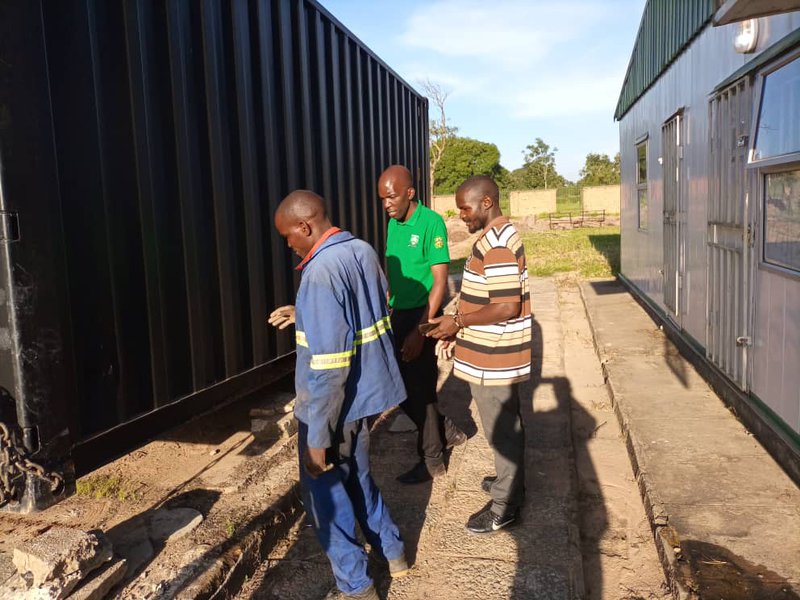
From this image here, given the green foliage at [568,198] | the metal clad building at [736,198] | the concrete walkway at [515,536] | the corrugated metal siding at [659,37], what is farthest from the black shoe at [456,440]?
the green foliage at [568,198]

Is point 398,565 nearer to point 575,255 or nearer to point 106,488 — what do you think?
point 106,488

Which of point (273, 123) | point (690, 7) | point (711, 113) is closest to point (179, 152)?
point (273, 123)

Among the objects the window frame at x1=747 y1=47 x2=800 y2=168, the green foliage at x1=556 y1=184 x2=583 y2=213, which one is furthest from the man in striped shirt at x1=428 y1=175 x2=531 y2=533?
the green foliage at x1=556 y1=184 x2=583 y2=213

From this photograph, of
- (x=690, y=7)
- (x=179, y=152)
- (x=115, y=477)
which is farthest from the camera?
(x=690, y=7)

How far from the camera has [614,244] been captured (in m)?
21.3

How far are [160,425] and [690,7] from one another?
586 cm

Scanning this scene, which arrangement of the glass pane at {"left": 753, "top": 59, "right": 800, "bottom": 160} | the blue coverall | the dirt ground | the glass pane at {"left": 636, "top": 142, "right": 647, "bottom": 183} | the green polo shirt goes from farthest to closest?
the glass pane at {"left": 636, "top": 142, "right": 647, "bottom": 183}
the green polo shirt
the glass pane at {"left": 753, "top": 59, "right": 800, "bottom": 160}
the dirt ground
the blue coverall

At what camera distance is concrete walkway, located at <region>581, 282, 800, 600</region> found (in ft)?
8.99

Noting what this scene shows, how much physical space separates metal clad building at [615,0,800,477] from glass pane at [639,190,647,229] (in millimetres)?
1278

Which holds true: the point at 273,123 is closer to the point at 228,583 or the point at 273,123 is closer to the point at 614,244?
the point at 228,583

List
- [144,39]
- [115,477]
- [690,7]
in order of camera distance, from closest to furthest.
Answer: [144,39], [115,477], [690,7]

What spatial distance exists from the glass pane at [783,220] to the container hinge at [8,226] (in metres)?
3.83

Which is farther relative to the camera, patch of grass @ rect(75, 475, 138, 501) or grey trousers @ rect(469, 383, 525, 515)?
patch of grass @ rect(75, 475, 138, 501)

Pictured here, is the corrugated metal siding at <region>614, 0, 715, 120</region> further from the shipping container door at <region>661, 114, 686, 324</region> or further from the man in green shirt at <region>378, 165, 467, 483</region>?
the man in green shirt at <region>378, 165, 467, 483</region>
